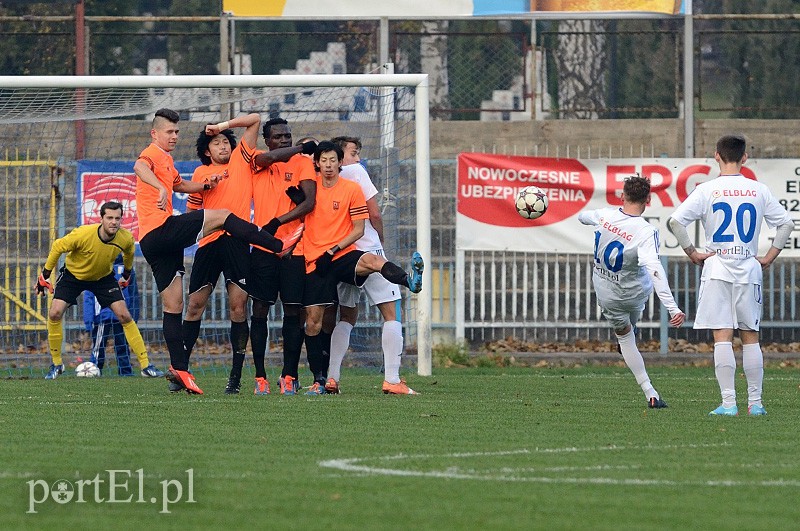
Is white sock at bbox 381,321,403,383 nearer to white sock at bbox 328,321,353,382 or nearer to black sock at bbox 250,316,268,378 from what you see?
white sock at bbox 328,321,353,382

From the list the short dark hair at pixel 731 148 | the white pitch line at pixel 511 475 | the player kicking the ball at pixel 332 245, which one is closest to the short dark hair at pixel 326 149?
the player kicking the ball at pixel 332 245

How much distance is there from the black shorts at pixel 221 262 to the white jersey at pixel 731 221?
3204mm

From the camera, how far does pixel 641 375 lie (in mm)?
9797

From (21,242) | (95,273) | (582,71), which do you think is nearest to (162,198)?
(95,273)

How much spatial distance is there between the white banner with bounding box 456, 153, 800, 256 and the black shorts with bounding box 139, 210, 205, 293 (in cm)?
568

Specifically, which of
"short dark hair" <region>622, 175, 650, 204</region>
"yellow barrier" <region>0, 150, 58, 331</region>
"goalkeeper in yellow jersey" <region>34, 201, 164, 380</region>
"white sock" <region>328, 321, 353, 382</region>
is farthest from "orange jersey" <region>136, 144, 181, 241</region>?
"yellow barrier" <region>0, 150, 58, 331</region>

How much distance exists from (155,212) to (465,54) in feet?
32.5

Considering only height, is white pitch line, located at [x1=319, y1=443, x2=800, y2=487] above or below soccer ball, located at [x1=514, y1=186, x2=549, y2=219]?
below

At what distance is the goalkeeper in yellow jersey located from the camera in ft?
43.8

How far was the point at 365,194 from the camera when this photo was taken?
1093 cm

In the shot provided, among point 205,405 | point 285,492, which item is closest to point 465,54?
point 205,405

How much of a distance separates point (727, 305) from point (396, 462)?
3.48 meters

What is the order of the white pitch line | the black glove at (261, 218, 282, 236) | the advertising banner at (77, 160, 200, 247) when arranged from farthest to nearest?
the advertising banner at (77, 160, 200, 247)
the black glove at (261, 218, 282, 236)
the white pitch line

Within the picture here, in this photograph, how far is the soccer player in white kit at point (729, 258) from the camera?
9023mm
